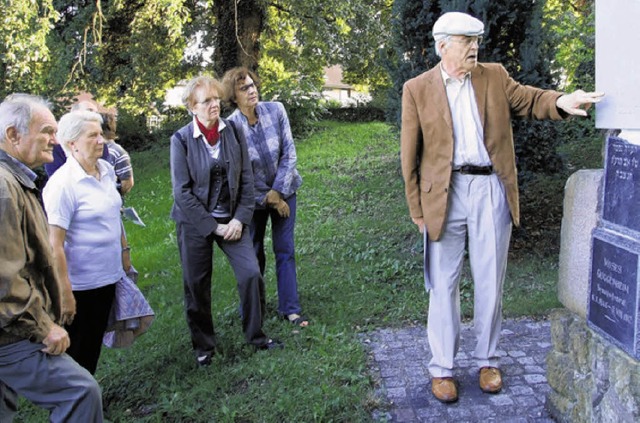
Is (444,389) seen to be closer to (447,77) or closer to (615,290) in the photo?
(615,290)

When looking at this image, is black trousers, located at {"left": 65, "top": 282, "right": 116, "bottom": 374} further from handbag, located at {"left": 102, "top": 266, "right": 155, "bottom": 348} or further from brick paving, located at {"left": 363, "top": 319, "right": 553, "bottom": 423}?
brick paving, located at {"left": 363, "top": 319, "right": 553, "bottom": 423}

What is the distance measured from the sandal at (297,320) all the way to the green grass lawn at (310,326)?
81mm

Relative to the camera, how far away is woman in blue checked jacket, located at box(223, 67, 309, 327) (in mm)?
4883

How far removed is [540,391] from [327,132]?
15.0 meters

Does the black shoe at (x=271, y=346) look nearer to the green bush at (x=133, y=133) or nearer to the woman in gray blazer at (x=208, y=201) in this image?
the woman in gray blazer at (x=208, y=201)

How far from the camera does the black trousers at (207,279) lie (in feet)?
14.5

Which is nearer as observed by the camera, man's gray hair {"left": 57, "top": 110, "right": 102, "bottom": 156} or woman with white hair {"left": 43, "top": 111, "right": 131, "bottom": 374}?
woman with white hair {"left": 43, "top": 111, "right": 131, "bottom": 374}

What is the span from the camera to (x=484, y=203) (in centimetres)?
371

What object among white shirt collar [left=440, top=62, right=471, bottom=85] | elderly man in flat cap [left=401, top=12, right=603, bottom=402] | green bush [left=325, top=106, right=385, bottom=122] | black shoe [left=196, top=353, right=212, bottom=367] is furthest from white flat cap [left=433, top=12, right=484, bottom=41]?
green bush [left=325, top=106, right=385, bottom=122]

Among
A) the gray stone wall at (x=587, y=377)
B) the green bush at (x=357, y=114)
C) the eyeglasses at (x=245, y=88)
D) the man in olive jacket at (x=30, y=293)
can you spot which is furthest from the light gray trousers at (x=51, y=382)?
the green bush at (x=357, y=114)

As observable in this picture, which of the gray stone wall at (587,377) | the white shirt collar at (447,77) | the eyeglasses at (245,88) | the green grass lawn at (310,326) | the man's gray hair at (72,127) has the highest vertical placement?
the white shirt collar at (447,77)

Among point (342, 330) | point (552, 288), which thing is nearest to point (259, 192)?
point (342, 330)

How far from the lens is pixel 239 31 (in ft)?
46.0

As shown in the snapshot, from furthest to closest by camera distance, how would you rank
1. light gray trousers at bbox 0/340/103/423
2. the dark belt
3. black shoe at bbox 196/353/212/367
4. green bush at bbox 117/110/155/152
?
green bush at bbox 117/110/155/152
black shoe at bbox 196/353/212/367
the dark belt
light gray trousers at bbox 0/340/103/423
